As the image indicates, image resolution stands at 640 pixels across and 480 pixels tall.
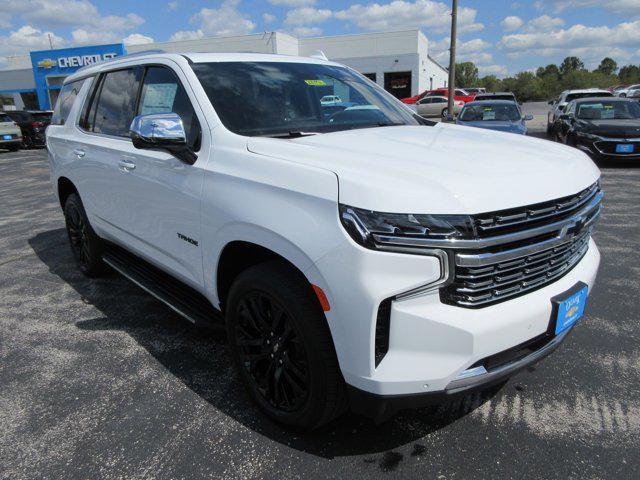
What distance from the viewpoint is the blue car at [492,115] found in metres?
12.0

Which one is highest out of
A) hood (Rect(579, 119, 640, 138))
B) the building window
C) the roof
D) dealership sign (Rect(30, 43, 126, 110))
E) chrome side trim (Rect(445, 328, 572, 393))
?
dealership sign (Rect(30, 43, 126, 110))

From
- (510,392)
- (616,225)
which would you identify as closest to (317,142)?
(510,392)

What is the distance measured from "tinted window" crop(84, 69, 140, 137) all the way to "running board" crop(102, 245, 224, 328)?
1.06 meters

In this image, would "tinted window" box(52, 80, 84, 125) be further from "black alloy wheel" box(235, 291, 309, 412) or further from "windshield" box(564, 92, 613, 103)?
"windshield" box(564, 92, 613, 103)

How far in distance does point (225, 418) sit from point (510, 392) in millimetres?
1629

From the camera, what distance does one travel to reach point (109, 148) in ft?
12.3

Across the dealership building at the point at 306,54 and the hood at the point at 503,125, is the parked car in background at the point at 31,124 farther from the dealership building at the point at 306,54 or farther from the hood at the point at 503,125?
the hood at the point at 503,125

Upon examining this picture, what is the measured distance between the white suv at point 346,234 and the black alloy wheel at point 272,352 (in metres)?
0.01

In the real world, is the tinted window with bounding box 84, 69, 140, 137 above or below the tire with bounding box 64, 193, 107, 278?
above

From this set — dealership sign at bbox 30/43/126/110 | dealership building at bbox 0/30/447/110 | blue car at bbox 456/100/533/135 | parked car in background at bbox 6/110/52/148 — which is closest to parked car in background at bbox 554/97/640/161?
blue car at bbox 456/100/533/135

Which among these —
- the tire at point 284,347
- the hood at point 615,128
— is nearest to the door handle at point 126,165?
the tire at point 284,347

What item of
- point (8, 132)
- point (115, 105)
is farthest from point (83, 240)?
point (8, 132)

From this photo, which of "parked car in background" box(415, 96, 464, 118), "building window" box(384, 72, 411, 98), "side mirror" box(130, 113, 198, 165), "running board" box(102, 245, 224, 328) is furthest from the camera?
"building window" box(384, 72, 411, 98)

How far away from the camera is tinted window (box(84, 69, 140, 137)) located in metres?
3.62
